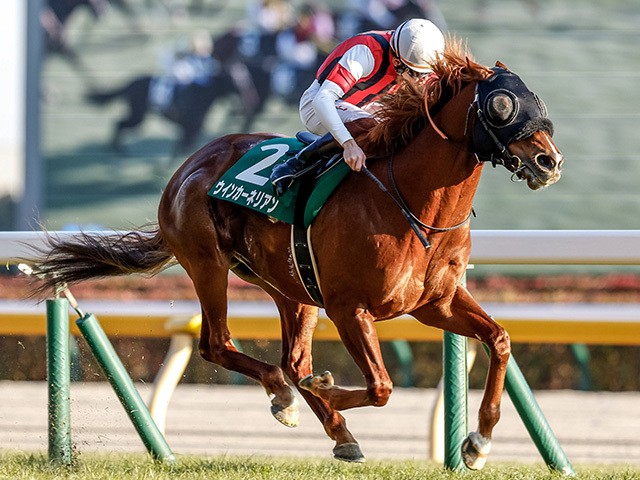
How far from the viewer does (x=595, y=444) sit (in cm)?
557

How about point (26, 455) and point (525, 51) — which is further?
point (525, 51)

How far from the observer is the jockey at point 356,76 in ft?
11.4

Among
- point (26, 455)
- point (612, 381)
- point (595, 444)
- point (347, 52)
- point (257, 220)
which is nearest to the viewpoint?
point (347, 52)

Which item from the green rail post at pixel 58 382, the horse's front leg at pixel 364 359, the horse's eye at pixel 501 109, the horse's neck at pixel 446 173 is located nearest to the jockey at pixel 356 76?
the horse's neck at pixel 446 173

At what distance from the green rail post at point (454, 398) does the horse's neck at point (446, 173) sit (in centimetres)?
72

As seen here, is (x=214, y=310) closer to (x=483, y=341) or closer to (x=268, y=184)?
(x=268, y=184)

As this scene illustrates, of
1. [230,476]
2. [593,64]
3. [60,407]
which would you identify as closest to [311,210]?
[230,476]

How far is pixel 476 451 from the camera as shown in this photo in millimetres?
3436

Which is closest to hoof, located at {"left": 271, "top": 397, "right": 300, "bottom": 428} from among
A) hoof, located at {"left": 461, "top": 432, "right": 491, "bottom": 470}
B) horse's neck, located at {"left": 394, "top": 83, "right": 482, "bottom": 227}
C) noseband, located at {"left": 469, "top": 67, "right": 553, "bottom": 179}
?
hoof, located at {"left": 461, "top": 432, "right": 491, "bottom": 470}

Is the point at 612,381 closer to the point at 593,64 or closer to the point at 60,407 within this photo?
the point at 593,64

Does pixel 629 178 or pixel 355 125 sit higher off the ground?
pixel 355 125

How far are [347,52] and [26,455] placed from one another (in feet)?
7.58

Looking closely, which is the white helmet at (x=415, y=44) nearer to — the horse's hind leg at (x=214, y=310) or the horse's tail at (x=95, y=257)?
the horse's hind leg at (x=214, y=310)

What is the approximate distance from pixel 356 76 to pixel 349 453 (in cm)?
140
